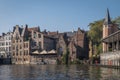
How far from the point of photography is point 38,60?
120 metres

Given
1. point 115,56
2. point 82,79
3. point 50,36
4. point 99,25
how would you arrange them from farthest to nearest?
point 50,36 → point 99,25 → point 115,56 → point 82,79

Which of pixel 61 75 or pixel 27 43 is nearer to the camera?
pixel 61 75

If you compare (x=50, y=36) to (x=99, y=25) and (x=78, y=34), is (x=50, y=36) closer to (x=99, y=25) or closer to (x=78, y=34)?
(x=78, y=34)

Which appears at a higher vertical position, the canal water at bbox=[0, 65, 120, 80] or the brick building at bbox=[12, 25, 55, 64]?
the brick building at bbox=[12, 25, 55, 64]

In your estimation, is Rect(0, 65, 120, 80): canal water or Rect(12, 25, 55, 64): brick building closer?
→ Rect(0, 65, 120, 80): canal water

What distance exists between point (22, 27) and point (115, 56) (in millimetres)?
75895

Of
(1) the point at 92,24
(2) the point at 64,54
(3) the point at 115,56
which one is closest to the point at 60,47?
(2) the point at 64,54

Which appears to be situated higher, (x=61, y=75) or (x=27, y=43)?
(x=27, y=43)

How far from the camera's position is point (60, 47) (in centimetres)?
11719

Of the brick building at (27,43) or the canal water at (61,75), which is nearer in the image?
the canal water at (61,75)

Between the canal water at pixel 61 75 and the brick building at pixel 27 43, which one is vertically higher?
the brick building at pixel 27 43

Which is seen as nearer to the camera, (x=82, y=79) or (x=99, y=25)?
(x=82, y=79)

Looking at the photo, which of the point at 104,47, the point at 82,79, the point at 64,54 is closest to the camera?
the point at 82,79

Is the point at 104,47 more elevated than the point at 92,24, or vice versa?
the point at 92,24
